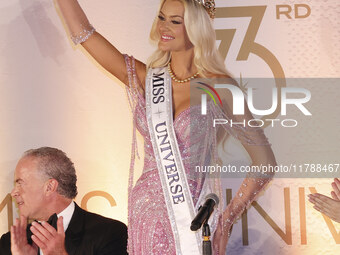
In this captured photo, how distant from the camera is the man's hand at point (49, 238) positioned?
10.6 ft

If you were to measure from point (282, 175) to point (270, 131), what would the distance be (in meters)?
0.27

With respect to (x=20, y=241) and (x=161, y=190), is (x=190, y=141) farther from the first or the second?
(x=20, y=241)

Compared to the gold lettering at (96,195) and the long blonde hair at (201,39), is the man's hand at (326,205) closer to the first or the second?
the long blonde hair at (201,39)

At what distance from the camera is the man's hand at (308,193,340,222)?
11.9 feet

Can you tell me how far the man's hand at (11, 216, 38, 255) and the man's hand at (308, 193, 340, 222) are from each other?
1.60 meters

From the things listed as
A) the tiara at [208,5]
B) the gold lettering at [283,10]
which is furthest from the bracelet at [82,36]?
the gold lettering at [283,10]

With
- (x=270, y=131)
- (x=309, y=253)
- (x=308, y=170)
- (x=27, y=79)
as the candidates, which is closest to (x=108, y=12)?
(x=27, y=79)

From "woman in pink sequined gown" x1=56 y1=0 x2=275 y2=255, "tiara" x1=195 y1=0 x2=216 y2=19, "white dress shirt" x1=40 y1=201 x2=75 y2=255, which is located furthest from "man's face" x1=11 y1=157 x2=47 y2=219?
"tiara" x1=195 y1=0 x2=216 y2=19

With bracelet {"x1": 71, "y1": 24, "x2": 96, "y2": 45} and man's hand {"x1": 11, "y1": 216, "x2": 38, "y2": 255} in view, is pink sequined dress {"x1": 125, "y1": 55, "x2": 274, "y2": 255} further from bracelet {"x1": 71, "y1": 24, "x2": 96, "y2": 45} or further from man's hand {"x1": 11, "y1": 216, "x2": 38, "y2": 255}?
man's hand {"x1": 11, "y1": 216, "x2": 38, "y2": 255}

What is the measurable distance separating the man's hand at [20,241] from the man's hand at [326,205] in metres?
1.60

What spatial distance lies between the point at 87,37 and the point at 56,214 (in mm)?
957

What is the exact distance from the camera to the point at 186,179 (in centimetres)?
338

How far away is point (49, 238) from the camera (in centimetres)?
326

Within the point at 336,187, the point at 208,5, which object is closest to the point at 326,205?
the point at 336,187
